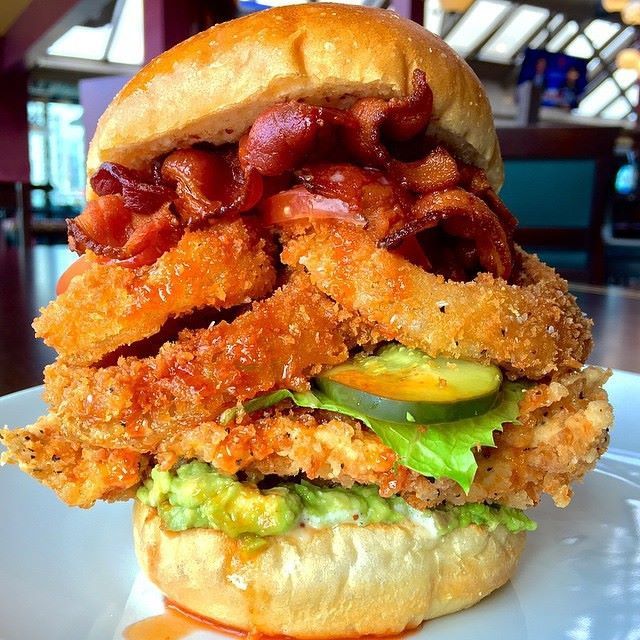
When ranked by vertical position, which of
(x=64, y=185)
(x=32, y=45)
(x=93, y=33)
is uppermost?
(x=93, y=33)

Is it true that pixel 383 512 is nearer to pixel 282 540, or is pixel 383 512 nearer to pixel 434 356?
pixel 282 540

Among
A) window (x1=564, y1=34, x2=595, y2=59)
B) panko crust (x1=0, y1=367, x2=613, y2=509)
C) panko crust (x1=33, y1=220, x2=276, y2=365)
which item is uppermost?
window (x1=564, y1=34, x2=595, y2=59)

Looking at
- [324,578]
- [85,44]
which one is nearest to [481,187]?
[324,578]

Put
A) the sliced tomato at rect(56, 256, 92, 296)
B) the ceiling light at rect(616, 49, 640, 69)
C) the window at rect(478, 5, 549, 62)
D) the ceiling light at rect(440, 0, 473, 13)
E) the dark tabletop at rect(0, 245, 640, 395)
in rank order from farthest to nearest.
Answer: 1. the window at rect(478, 5, 549, 62)
2. the ceiling light at rect(616, 49, 640, 69)
3. the ceiling light at rect(440, 0, 473, 13)
4. the dark tabletop at rect(0, 245, 640, 395)
5. the sliced tomato at rect(56, 256, 92, 296)

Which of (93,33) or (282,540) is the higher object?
(93,33)

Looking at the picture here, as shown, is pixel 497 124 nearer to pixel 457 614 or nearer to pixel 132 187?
pixel 132 187

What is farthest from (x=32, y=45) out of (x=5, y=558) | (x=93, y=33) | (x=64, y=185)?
(x=5, y=558)

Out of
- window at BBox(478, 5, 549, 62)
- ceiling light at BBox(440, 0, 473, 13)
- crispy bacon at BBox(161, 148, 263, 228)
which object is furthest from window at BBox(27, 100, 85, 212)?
crispy bacon at BBox(161, 148, 263, 228)

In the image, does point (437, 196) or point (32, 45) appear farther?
point (32, 45)

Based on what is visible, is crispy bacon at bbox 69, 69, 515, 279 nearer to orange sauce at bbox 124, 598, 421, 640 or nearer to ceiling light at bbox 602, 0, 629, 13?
orange sauce at bbox 124, 598, 421, 640
